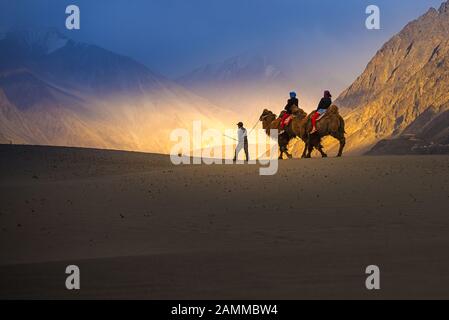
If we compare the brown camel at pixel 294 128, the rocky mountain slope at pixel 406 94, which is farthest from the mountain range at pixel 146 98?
the brown camel at pixel 294 128

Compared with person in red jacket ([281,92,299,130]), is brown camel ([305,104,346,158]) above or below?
below

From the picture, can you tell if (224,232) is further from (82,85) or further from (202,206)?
(82,85)

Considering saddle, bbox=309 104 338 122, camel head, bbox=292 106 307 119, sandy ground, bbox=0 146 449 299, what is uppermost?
camel head, bbox=292 106 307 119

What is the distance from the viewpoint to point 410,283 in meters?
10.1

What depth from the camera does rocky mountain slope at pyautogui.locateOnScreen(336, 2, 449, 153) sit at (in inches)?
4045

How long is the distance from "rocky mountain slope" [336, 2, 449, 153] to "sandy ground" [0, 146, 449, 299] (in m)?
60.1

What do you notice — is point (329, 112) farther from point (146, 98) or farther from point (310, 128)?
point (146, 98)

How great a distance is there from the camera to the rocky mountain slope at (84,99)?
13288 centimetres

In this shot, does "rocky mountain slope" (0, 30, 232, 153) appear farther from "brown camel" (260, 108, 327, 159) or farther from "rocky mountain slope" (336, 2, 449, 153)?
"brown camel" (260, 108, 327, 159)

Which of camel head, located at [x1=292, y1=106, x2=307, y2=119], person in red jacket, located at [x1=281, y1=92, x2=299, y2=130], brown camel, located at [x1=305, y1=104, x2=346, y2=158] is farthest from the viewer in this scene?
person in red jacket, located at [x1=281, y1=92, x2=299, y2=130]

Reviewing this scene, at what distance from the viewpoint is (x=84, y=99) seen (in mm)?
159125

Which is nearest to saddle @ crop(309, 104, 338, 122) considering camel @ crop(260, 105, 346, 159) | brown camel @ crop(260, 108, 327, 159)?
camel @ crop(260, 105, 346, 159)
